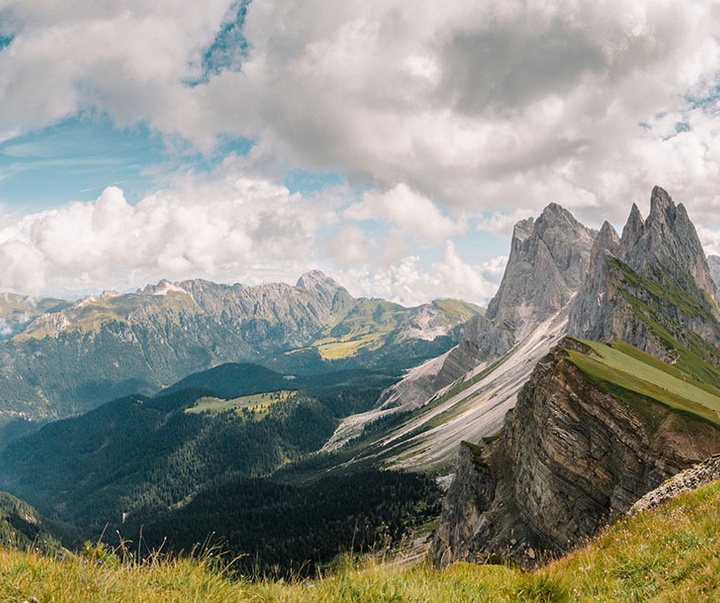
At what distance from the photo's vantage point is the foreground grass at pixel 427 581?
18.4 ft

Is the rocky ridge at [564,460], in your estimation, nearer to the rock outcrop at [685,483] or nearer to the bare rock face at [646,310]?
the rock outcrop at [685,483]

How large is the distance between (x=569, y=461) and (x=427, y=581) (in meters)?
40.2

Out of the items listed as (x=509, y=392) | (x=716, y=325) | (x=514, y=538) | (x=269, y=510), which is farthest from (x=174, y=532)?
(x=716, y=325)

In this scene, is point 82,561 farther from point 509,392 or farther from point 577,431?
point 509,392

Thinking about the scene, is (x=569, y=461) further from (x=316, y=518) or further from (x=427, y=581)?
(x=316, y=518)

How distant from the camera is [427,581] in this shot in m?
7.15

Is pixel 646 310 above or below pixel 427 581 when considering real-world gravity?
below

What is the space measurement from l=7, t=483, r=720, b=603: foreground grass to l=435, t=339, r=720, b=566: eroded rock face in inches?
954

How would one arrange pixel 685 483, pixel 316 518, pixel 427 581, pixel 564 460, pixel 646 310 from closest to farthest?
1. pixel 427 581
2. pixel 685 483
3. pixel 564 460
4. pixel 646 310
5. pixel 316 518

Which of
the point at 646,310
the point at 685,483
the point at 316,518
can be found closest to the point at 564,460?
the point at 685,483

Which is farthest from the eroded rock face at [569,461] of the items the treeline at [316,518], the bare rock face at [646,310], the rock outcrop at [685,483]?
the treeline at [316,518]

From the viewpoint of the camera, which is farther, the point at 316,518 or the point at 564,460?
the point at 316,518

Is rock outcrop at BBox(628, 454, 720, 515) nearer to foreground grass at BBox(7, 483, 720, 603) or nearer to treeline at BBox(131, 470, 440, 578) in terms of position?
foreground grass at BBox(7, 483, 720, 603)

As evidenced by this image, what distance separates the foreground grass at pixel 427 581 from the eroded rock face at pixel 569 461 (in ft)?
79.5
